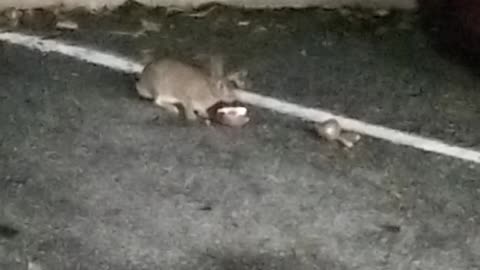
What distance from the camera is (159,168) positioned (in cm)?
156

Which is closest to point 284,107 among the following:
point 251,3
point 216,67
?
point 216,67

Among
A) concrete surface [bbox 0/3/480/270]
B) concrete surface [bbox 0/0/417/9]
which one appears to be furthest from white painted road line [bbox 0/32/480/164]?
concrete surface [bbox 0/0/417/9]

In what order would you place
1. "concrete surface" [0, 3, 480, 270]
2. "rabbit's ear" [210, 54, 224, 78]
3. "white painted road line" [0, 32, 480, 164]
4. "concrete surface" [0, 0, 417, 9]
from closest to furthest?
1. "concrete surface" [0, 3, 480, 270]
2. "white painted road line" [0, 32, 480, 164]
3. "rabbit's ear" [210, 54, 224, 78]
4. "concrete surface" [0, 0, 417, 9]

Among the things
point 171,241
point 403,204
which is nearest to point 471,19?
point 403,204

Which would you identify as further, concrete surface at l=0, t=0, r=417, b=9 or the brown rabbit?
concrete surface at l=0, t=0, r=417, b=9

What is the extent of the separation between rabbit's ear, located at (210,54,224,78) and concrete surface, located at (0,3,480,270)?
59 mm

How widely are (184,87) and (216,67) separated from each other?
10 centimetres

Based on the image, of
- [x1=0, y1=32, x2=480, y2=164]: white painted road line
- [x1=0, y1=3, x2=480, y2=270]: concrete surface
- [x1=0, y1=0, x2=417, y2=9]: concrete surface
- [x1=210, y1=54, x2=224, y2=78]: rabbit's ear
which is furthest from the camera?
[x1=0, y1=0, x2=417, y2=9]: concrete surface

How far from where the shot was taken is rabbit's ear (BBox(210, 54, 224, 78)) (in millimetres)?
1734

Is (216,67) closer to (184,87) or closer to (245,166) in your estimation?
(184,87)

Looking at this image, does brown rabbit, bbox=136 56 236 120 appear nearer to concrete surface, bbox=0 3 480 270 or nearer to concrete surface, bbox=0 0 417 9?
concrete surface, bbox=0 3 480 270

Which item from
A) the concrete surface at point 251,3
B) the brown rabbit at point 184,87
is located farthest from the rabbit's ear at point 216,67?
the concrete surface at point 251,3

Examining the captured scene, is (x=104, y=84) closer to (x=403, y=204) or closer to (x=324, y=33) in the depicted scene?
(x=324, y=33)

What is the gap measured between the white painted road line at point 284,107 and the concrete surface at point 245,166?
0.8 inches
